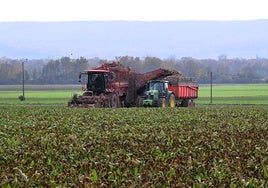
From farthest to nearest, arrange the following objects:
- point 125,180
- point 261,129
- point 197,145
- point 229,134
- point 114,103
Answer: point 114,103 < point 261,129 < point 229,134 < point 197,145 < point 125,180

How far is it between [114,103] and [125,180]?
3268 cm

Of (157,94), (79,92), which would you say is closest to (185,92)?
(157,94)

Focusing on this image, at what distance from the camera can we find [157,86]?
43.2 metres

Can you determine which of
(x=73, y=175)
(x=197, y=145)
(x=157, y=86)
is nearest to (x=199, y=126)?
(x=197, y=145)

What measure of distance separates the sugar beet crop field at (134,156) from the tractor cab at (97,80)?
19.6 meters

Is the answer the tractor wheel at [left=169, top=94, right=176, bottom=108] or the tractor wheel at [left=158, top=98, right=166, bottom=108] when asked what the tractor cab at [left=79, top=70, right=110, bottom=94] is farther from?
the tractor wheel at [left=169, top=94, right=176, bottom=108]

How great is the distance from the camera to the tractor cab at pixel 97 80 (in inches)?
1679

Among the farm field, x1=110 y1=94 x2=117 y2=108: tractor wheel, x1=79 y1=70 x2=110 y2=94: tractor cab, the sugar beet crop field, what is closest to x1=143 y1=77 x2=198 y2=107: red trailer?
x1=110 y1=94 x2=117 y2=108: tractor wheel

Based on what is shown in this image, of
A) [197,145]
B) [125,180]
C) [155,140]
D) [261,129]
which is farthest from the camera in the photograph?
[261,129]

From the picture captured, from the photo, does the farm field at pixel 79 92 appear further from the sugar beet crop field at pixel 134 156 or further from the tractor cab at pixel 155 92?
the sugar beet crop field at pixel 134 156

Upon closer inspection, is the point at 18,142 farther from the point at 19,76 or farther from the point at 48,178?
the point at 19,76

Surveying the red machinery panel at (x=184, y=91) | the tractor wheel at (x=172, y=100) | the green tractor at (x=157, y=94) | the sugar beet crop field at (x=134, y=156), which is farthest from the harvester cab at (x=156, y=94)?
the sugar beet crop field at (x=134, y=156)

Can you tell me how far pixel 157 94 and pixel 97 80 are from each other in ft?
12.9

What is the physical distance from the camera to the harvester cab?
4257cm
